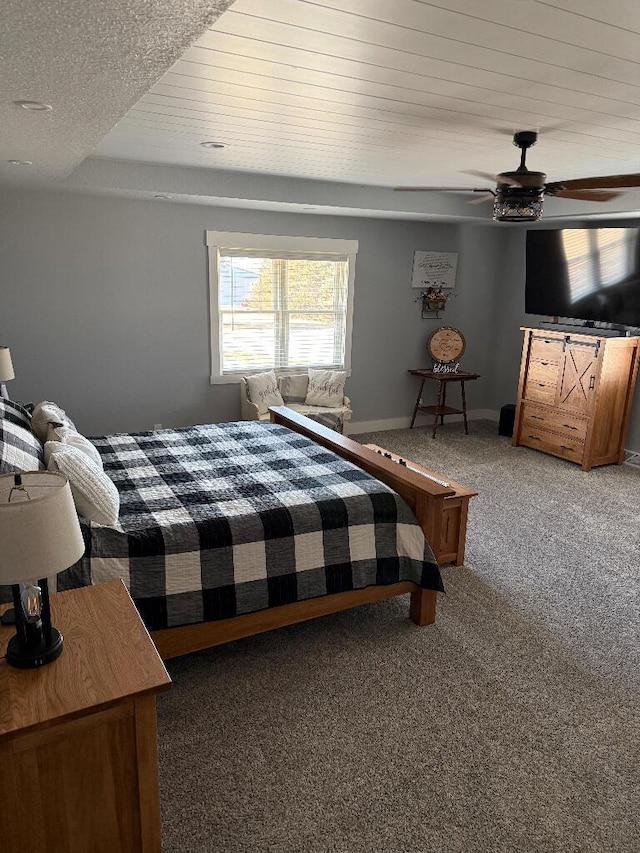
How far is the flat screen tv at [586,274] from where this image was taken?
4984mm

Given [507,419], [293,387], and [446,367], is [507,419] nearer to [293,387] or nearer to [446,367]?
[446,367]

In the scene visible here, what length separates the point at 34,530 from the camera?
1309 mm

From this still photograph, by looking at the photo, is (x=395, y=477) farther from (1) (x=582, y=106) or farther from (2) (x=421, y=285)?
(2) (x=421, y=285)

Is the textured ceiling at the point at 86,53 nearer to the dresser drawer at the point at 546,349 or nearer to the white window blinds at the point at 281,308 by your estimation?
the white window blinds at the point at 281,308

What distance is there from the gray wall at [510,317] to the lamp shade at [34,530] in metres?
6.02

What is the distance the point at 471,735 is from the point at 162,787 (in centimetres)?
114

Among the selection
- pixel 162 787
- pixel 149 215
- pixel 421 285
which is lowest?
pixel 162 787

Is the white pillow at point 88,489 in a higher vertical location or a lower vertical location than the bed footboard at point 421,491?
higher

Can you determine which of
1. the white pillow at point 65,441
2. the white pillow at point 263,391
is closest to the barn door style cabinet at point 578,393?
the white pillow at point 263,391

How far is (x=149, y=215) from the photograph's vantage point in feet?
16.4

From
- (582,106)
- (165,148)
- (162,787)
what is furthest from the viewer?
(165,148)

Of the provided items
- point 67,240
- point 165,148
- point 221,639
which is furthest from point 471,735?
point 67,240

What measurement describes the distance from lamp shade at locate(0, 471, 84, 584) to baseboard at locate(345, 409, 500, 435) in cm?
463

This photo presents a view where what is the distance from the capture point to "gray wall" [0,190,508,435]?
469 cm
